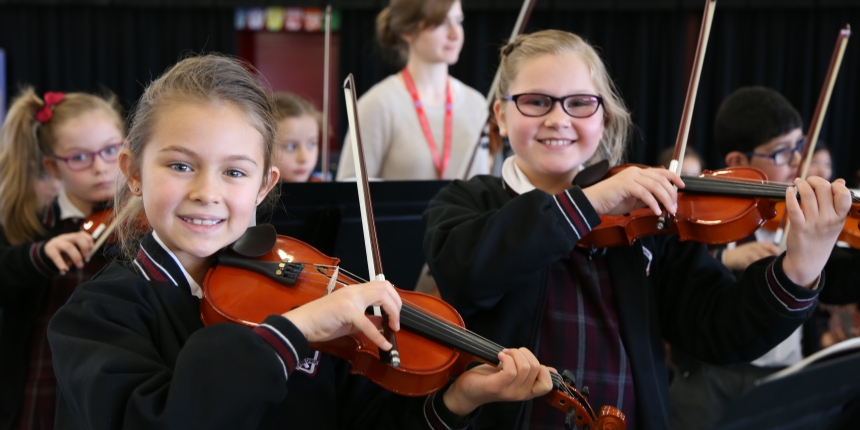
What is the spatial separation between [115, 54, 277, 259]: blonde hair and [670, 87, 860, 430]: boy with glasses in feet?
4.31

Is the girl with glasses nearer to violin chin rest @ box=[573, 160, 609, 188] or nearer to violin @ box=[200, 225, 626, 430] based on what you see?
violin chin rest @ box=[573, 160, 609, 188]

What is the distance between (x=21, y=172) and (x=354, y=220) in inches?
35.5

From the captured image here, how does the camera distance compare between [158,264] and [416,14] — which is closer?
[158,264]

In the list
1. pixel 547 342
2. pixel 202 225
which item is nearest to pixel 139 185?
pixel 202 225

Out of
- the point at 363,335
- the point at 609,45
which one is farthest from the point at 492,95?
the point at 609,45

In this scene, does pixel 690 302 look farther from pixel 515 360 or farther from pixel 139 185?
pixel 139 185

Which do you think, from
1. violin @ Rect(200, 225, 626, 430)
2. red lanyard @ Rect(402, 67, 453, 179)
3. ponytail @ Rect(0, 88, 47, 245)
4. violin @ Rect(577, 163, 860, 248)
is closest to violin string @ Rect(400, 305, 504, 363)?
violin @ Rect(200, 225, 626, 430)

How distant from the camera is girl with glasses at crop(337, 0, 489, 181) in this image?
246 cm

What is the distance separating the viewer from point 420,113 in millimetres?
2520

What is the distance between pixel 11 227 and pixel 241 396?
1.27m

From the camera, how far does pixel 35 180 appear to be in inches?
74.2

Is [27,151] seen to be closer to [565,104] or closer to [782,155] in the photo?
[565,104]

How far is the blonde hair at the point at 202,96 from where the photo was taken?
110cm

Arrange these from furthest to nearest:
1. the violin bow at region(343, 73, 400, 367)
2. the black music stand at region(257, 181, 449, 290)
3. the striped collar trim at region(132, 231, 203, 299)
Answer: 1. the black music stand at region(257, 181, 449, 290)
2. the striped collar trim at region(132, 231, 203, 299)
3. the violin bow at region(343, 73, 400, 367)
